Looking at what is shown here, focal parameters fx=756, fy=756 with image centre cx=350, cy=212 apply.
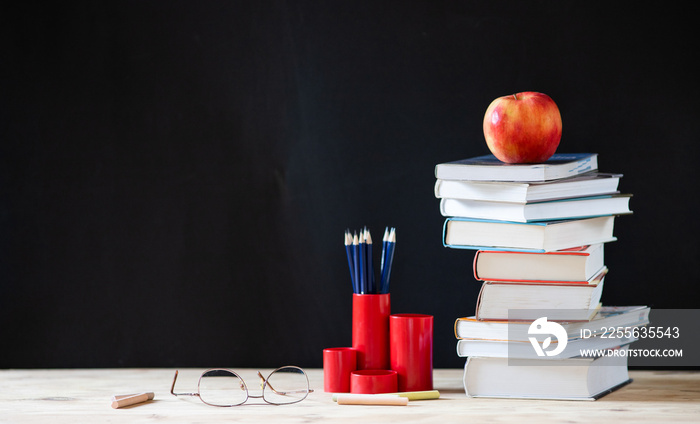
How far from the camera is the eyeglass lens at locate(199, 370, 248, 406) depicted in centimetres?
130

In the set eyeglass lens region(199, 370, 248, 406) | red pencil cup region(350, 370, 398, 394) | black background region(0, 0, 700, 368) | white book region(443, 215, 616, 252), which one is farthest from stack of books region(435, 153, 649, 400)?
eyeglass lens region(199, 370, 248, 406)

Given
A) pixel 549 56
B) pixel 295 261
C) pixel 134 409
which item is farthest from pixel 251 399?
pixel 549 56

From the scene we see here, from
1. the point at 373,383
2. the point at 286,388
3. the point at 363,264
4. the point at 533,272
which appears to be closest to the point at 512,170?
the point at 533,272

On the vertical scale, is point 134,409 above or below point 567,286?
below

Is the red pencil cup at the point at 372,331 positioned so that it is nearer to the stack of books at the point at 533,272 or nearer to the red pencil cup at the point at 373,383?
the red pencil cup at the point at 373,383

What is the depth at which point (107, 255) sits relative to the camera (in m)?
1.61

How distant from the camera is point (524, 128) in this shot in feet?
4.14

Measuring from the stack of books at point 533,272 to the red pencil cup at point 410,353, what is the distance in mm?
72

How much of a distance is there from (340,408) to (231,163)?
0.60 metres

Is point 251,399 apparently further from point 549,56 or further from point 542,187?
point 549,56

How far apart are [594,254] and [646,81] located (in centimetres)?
43

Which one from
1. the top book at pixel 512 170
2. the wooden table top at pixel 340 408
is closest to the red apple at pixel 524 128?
the top book at pixel 512 170

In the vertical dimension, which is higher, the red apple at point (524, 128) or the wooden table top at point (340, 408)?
the red apple at point (524, 128)

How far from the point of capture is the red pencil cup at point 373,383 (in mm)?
1286
